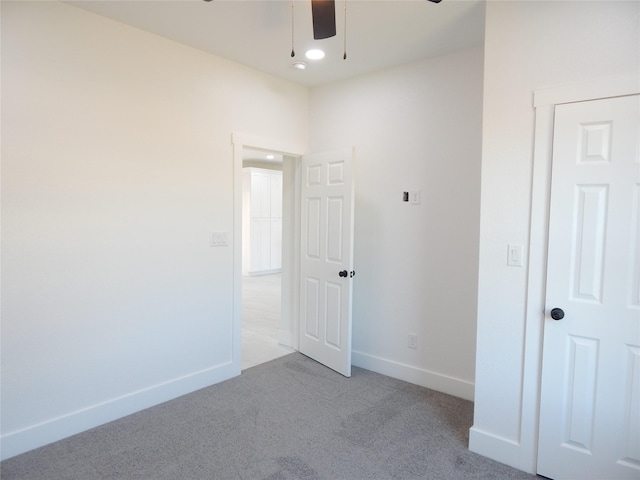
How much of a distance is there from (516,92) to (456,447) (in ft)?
7.27

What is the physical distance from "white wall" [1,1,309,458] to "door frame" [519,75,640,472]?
→ 2.38 metres

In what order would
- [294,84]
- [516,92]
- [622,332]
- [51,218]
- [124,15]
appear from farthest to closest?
[294,84] → [124,15] → [51,218] → [516,92] → [622,332]

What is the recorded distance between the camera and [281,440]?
2.50 metres

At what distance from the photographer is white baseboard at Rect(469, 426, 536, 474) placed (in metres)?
2.25

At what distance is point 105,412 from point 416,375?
8.12 ft

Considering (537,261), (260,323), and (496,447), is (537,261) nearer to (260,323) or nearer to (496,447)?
(496,447)

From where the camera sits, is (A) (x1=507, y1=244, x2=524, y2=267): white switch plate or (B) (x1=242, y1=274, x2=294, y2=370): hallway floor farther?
(B) (x1=242, y1=274, x2=294, y2=370): hallway floor

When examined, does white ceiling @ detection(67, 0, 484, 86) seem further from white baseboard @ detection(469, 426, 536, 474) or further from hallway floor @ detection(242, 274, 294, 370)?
hallway floor @ detection(242, 274, 294, 370)

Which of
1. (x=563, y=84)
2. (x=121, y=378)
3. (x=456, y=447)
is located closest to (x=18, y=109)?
(x=121, y=378)

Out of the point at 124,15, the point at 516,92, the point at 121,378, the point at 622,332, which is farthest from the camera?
the point at 121,378

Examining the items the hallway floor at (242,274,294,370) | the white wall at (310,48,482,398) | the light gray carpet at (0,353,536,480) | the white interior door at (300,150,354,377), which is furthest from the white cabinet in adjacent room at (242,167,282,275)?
the light gray carpet at (0,353,536,480)

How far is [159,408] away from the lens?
115 inches

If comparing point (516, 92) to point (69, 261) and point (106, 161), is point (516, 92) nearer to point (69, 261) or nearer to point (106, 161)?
point (106, 161)

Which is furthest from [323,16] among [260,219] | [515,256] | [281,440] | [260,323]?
[260,219]
